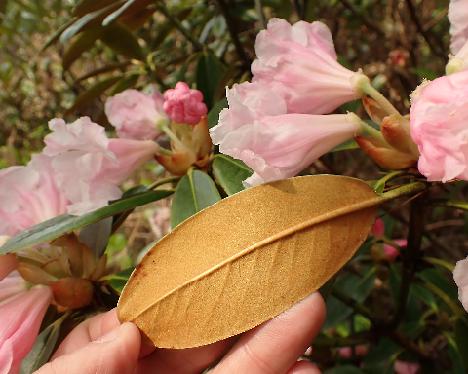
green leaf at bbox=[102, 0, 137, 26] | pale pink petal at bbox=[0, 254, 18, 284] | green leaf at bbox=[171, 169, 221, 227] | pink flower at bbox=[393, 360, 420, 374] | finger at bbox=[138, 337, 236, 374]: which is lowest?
pink flower at bbox=[393, 360, 420, 374]

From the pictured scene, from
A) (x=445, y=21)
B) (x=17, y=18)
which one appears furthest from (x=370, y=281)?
(x=17, y=18)

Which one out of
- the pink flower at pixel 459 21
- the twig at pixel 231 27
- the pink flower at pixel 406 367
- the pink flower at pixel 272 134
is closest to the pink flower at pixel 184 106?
the pink flower at pixel 272 134

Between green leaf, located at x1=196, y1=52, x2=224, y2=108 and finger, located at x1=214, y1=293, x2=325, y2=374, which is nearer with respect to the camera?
finger, located at x1=214, y1=293, x2=325, y2=374

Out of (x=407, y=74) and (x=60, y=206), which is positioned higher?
(x=60, y=206)

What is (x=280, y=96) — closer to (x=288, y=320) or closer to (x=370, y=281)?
(x=288, y=320)

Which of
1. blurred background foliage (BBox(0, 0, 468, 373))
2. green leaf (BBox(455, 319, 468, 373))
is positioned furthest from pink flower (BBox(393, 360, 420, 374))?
green leaf (BBox(455, 319, 468, 373))

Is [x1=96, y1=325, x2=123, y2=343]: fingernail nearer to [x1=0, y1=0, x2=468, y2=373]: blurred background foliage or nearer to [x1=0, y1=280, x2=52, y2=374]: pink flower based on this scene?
[x1=0, y1=280, x2=52, y2=374]: pink flower

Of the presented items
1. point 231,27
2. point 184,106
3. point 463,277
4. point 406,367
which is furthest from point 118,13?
point 406,367

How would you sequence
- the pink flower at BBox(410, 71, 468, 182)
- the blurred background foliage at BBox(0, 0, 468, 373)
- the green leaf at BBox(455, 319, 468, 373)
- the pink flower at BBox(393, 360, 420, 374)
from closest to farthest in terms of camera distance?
the pink flower at BBox(410, 71, 468, 182)
the green leaf at BBox(455, 319, 468, 373)
the blurred background foliage at BBox(0, 0, 468, 373)
the pink flower at BBox(393, 360, 420, 374)

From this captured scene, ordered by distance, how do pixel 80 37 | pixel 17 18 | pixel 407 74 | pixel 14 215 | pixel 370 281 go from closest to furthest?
pixel 14 215 < pixel 80 37 < pixel 370 281 < pixel 407 74 < pixel 17 18
